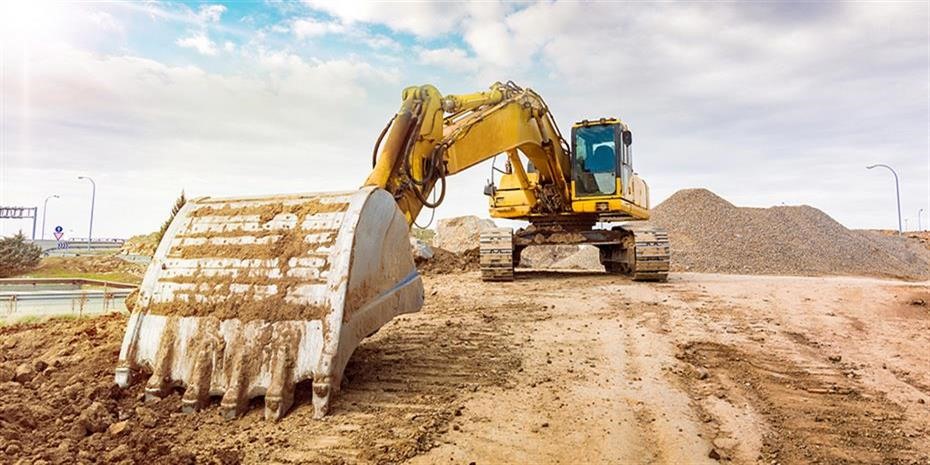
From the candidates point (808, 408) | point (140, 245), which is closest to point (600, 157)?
point (808, 408)

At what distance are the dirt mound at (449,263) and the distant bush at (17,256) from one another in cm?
1532

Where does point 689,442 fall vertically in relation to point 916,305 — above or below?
below

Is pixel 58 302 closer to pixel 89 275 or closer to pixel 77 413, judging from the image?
pixel 77 413

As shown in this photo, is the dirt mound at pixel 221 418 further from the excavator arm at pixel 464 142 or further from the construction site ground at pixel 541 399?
the excavator arm at pixel 464 142

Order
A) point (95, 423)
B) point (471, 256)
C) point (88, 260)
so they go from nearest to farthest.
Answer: point (95, 423) → point (471, 256) → point (88, 260)

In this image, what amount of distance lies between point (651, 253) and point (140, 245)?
23815 mm

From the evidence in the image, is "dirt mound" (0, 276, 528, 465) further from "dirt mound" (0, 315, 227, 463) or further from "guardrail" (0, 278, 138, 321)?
"guardrail" (0, 278, 138, 321)

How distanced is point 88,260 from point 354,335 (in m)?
21.8

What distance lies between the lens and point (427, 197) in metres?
5.84

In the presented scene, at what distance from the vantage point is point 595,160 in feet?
36.1

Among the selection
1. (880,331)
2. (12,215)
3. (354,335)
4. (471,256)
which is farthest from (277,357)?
(12,215)

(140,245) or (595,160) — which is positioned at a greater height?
(595,160)

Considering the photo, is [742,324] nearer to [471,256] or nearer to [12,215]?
[471,256]

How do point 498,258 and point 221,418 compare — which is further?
point 498,258
